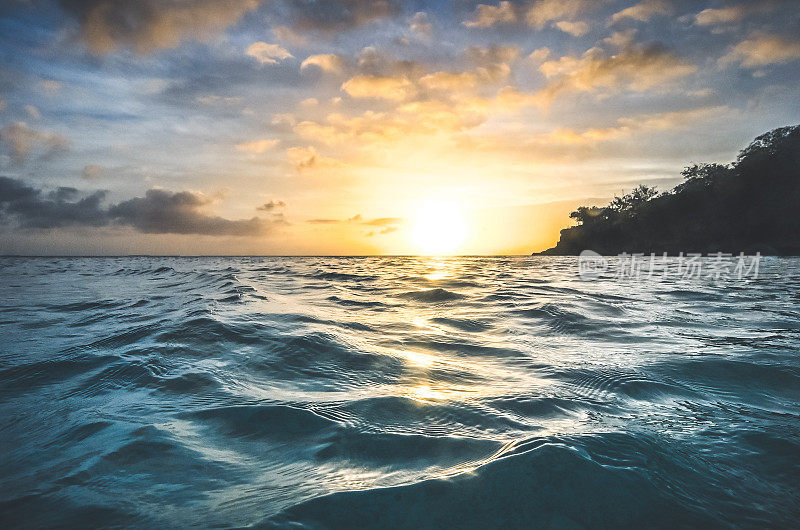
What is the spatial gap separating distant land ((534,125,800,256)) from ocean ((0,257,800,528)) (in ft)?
280

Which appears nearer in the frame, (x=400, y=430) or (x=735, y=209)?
(x=400, y=430)

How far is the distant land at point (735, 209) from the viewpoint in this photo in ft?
219

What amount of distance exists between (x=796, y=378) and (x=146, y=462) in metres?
5.11

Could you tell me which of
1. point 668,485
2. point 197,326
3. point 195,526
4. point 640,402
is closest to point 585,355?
point 640,402

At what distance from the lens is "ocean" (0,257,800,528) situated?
159 cm

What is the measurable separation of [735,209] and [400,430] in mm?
99679

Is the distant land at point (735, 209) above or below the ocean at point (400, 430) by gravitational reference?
above

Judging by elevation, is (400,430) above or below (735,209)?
below

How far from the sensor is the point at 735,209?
74.9 meters

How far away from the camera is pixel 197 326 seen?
5.58 metres

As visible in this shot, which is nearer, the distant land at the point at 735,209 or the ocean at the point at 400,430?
the ocean at the point at 400,430

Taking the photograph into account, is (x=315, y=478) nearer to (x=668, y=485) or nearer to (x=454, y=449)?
(x=454, y=449)

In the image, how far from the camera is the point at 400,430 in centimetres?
232

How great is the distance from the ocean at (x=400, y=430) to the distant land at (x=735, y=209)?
280 ft
